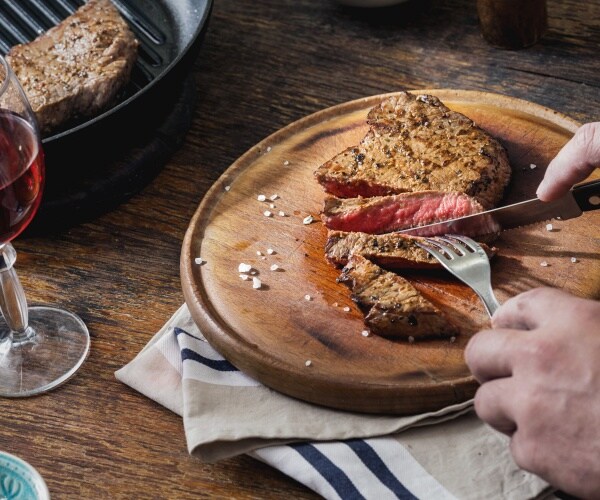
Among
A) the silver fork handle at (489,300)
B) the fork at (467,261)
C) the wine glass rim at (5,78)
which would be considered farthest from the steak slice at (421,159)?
the wine glass rim at (5,78)

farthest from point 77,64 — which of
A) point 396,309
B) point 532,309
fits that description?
point 532,309

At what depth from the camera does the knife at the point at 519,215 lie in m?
2.19

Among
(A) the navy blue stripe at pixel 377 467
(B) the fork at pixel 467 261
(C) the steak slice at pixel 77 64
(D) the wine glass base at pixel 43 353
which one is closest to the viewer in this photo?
(A) the navy blue stripe at pixel 377 467

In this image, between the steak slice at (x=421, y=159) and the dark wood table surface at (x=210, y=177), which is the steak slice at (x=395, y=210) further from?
the dark wood table surface at (x=210, y=177)

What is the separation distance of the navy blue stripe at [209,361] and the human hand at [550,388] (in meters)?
0.70

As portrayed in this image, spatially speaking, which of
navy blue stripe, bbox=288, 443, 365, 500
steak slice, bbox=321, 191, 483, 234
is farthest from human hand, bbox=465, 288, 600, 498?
steak slice, bbox=321, 191, 483, 234

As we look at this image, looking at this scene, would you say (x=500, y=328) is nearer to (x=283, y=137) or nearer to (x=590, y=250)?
(x=590, y=250)

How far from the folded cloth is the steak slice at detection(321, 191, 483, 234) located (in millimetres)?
497

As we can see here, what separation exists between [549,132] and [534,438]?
4.17 feet

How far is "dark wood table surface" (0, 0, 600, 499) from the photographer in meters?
2.04

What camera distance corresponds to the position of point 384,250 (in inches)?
87.8

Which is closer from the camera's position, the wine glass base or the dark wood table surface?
the dark wood table surface

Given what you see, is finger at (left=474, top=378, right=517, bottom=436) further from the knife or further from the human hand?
the knife

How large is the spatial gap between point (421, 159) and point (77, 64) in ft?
3.68
